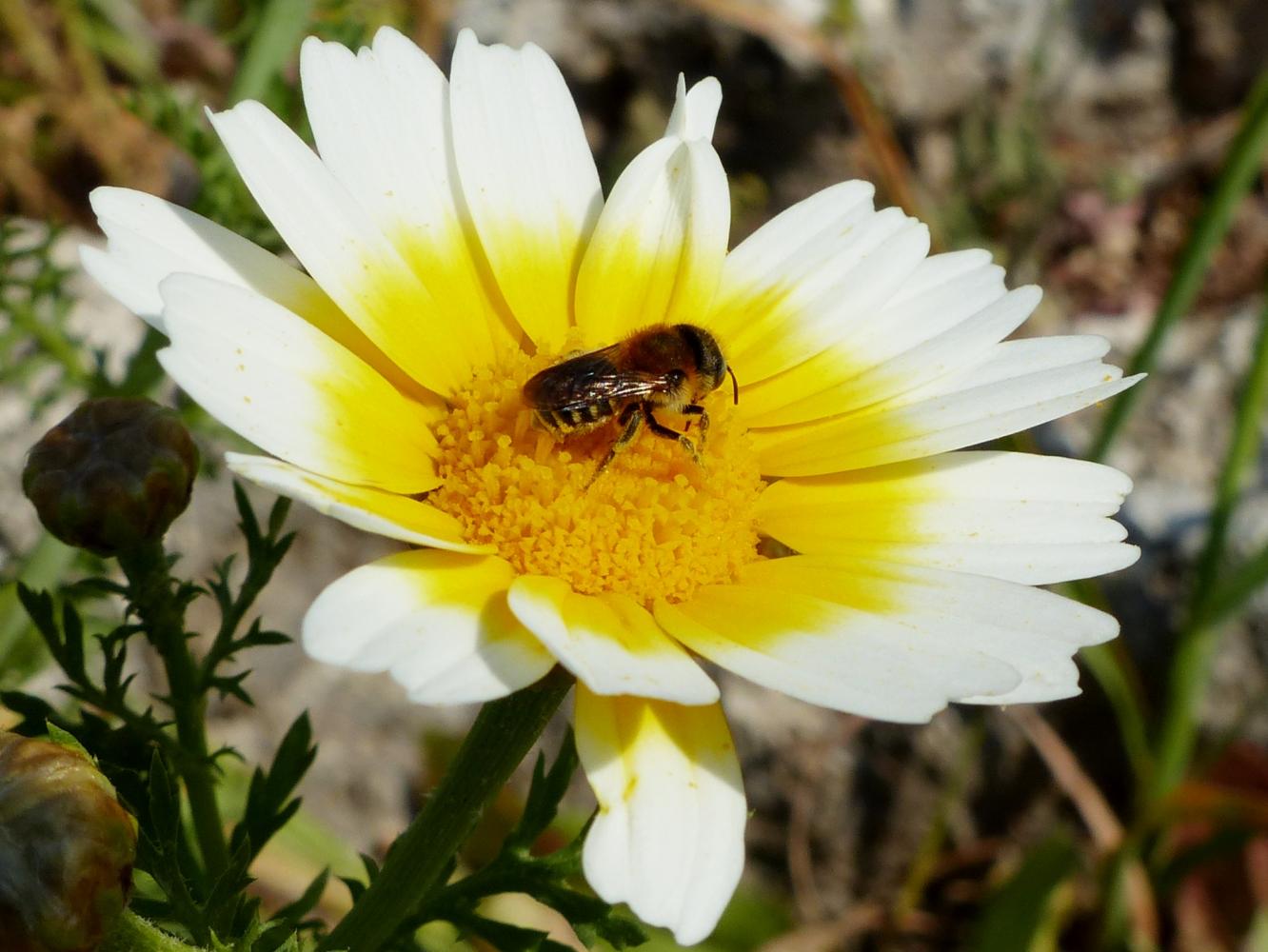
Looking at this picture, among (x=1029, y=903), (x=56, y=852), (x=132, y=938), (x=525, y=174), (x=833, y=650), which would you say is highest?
(x=525, y=174)

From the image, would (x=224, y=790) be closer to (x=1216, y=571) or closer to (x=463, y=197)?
(x=463, y=197)

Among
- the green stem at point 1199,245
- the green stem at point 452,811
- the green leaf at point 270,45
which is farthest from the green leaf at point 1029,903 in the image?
the green leaf at point 270,45

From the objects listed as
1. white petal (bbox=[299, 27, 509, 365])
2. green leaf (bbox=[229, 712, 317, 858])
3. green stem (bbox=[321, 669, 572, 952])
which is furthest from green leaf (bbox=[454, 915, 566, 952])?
white petal (bbox=[299, 27, 509, 365])

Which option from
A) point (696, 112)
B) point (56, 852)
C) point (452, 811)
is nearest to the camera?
point (56, 852)

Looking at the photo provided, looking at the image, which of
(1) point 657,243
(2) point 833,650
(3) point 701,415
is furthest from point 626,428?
(2) point 833,650

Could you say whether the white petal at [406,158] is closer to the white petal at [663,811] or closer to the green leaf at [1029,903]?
the white petal at [663,811]

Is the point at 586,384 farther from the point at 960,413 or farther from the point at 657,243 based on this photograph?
the point at 960,413

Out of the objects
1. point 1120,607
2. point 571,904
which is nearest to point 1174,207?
point 1120,607

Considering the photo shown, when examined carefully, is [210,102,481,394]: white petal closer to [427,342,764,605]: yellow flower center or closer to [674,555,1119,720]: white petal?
[427,342,764,605]: yellow flower center
